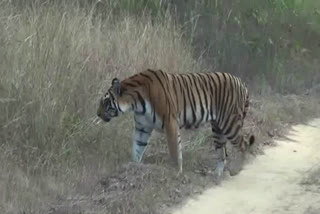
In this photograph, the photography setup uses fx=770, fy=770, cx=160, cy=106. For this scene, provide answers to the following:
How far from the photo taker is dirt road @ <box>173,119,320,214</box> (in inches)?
296

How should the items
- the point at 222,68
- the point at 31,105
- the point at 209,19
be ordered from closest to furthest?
the point at 31,105 → the point at 222,68 → the point at 209,19

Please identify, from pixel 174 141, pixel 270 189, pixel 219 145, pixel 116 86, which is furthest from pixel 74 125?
pixel 270 189

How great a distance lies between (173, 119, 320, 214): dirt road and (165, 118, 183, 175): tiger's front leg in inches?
18.3

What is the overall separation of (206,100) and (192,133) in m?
1.26


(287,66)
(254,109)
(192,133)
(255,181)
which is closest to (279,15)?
(287,66)

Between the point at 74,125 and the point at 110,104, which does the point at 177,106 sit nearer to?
the point at 110,104

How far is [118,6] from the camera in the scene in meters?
11.9

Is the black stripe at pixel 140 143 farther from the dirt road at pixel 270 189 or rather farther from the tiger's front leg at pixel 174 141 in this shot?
the dirt road at pixel 270 189

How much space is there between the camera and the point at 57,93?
8.48 m

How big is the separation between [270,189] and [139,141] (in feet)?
4.93

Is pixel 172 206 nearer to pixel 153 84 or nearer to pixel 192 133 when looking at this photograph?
pixel 153 84

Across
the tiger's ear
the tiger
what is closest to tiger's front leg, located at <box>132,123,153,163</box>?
the tiger

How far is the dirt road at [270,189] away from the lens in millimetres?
7520

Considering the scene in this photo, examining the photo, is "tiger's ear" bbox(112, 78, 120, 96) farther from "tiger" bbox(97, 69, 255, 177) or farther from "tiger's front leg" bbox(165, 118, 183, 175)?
"tiger's front leg" bbox(165, 118, 183, 175)
